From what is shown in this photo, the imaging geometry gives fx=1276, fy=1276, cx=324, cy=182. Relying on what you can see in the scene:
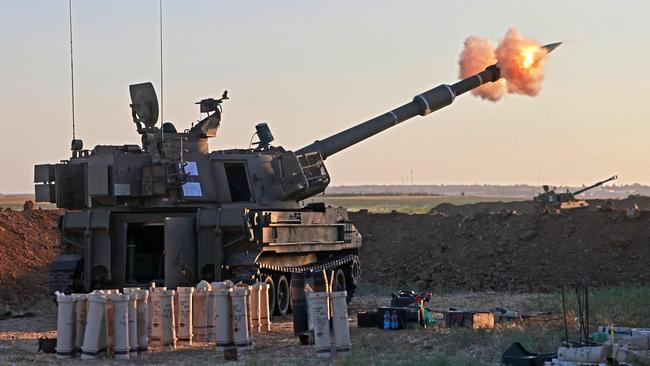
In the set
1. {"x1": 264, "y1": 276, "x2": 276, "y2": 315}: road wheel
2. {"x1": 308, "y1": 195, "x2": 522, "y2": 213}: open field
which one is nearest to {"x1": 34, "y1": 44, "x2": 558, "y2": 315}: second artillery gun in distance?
{"x1": 264, "y1": 276, "x2": 276, "y2": 315}: road wheel

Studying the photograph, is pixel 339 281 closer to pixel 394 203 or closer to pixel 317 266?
pixel 317 266

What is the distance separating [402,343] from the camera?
18094mm

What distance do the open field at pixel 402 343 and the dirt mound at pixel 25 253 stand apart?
19.2ft

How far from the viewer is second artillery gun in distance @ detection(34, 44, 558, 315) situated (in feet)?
72.0

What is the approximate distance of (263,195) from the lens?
78.4 feet

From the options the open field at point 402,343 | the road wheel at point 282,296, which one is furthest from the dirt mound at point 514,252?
the road wheel at point 282,296

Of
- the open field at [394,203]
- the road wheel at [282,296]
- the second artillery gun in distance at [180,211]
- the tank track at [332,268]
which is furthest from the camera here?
the open field at [394,203]

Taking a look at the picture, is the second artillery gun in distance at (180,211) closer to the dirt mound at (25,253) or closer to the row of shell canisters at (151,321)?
the row of shell canisters at (151,321)

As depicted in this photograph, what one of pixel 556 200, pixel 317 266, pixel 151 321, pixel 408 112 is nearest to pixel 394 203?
pixel 556 200

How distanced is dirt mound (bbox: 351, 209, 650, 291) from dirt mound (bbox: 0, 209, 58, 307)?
9213mm

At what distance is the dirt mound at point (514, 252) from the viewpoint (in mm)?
33156

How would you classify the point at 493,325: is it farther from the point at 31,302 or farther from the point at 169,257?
the point at 31,302

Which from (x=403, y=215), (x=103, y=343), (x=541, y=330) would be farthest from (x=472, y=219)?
(x=103, y=343)

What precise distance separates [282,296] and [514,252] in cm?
1294
